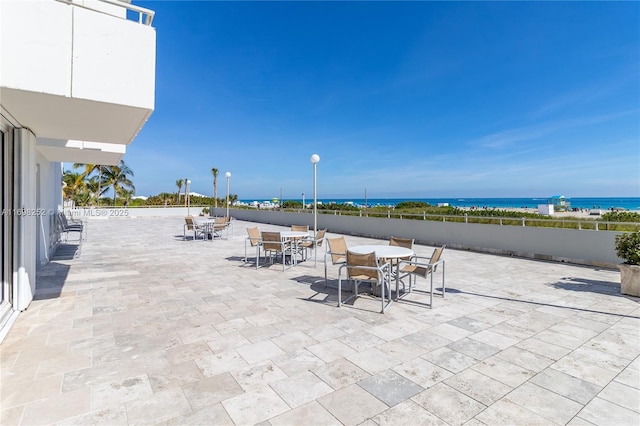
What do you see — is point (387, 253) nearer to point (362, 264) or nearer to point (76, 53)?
point (362, 264)

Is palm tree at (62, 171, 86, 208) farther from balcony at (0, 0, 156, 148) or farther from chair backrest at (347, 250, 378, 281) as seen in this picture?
chair backrest at (347, 250, 378, 281)

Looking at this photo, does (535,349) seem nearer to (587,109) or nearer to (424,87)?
(424,87)

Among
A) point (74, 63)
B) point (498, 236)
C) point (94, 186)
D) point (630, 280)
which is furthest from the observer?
point (94, 186)

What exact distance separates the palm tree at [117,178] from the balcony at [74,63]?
1185 inches

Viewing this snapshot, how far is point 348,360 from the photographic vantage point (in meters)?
2.59

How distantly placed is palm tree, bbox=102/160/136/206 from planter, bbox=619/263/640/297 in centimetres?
3380

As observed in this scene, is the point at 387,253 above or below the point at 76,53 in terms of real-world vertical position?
below

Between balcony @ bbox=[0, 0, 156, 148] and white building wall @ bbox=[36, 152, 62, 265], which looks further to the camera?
white building wall @ bbox=[36, 152, 62, 265]

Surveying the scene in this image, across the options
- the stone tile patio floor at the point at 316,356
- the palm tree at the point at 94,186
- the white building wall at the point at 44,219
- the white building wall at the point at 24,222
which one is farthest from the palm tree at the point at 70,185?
the stone tile patio floor at the point at 316,356

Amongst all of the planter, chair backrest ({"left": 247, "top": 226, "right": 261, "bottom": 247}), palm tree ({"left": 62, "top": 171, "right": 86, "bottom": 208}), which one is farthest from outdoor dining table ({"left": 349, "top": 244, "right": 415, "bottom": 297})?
palm tree ({"left": 62, "top": 171, "right": 86, "bottom": 208})

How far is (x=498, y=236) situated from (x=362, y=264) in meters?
5.85

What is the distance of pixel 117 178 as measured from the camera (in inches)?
1155

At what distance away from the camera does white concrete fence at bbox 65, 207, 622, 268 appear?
6504mm

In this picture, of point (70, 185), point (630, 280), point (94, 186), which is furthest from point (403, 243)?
point (94, 186)
